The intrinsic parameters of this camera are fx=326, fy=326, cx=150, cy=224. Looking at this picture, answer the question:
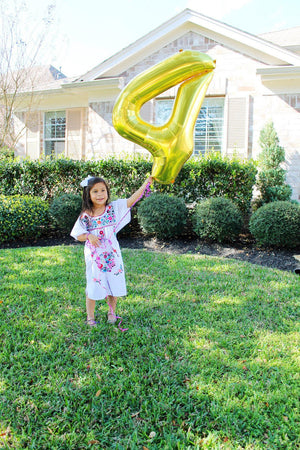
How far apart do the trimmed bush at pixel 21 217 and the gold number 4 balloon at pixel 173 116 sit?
451 centimetres

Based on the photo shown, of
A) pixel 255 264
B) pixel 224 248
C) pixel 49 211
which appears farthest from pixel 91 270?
pixel 49 211

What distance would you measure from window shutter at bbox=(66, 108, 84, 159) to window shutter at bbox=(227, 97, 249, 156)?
196 inches

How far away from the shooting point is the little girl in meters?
2.76

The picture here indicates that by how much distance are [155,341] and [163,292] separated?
1.06 metres

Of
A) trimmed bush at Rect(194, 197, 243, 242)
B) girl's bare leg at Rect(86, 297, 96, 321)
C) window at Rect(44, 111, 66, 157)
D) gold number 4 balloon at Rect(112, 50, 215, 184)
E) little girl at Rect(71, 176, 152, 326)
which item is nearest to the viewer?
gold number 4 balloon at Rect(112, 50, 215, 184)

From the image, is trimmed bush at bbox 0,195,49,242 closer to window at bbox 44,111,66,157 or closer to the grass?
the grass

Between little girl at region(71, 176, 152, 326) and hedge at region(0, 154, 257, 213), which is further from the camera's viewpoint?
hedge at region(0, 154, 257, 213)

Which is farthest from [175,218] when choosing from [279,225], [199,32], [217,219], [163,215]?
[199,32]

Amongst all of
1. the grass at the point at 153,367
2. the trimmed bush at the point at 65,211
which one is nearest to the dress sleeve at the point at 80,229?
the grass at the point at 153,367

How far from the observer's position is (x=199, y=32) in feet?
30.8

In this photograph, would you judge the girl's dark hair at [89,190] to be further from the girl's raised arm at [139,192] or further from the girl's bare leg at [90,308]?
the girl's bare leg at [90,308]

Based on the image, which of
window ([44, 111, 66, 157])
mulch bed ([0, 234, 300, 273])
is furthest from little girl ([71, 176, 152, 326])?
window ([44, 111, 66, 157])

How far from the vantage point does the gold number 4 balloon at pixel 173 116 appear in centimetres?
250

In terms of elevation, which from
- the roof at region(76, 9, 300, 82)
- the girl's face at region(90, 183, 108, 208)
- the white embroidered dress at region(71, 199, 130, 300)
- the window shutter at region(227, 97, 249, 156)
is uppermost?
the roof at region(76, 9, 300, 82)
